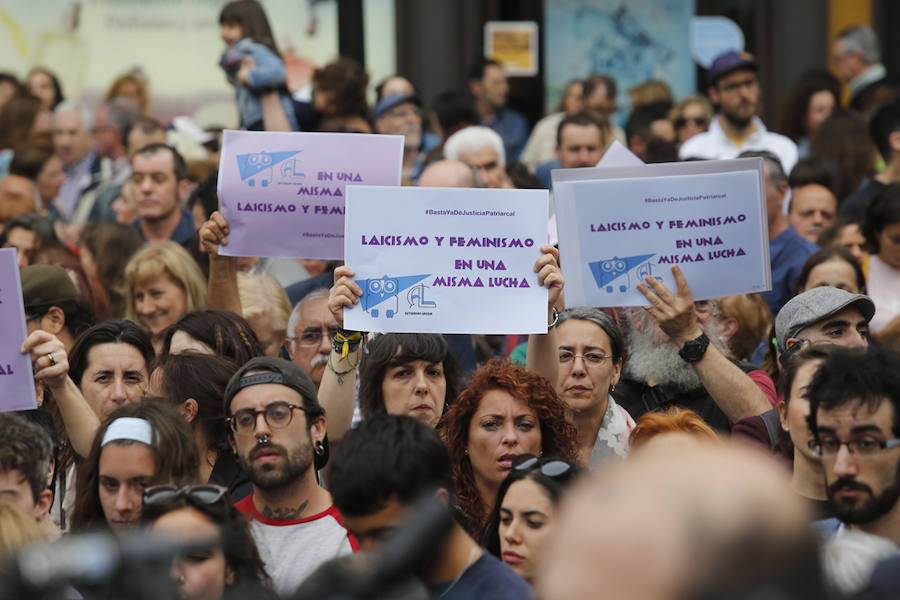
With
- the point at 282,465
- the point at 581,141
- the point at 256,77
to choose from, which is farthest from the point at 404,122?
the point at 282,465

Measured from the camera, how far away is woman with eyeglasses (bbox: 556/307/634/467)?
592 cm

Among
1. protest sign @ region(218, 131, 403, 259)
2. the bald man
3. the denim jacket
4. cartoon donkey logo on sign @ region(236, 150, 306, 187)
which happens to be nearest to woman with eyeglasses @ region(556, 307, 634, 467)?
protest sign @ region(218, 131, 403, 259)

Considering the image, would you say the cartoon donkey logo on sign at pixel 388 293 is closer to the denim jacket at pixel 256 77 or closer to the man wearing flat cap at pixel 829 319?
the man wearing flat cap at pixel 829 319

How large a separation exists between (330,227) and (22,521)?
2.59 metres

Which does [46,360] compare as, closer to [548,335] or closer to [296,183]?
[296,183]

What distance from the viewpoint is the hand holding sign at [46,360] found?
5.48 m

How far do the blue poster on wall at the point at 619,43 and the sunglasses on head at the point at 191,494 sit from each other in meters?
10.6

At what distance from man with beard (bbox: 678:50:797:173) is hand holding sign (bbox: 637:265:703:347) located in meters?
4.29

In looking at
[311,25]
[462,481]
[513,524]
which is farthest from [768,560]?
[311,25]

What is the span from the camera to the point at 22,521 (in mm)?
4203

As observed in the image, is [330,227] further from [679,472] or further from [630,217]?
[679,472]

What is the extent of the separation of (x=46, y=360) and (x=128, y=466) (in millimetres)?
883

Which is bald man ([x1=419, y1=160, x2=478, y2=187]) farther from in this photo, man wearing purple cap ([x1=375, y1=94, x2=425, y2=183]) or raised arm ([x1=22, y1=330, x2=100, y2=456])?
man wearing purple cap ([x1=375, y1=94, x2=425, y2=183])

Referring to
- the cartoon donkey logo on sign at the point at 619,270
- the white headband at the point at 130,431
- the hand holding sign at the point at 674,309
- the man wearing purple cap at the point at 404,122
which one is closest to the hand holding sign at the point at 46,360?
the white headband at the point at 130,431
